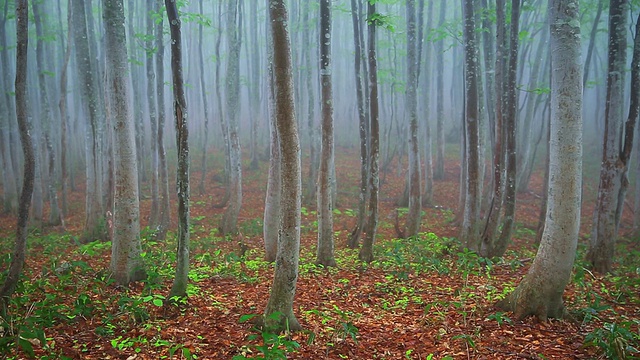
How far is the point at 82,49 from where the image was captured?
9438 mm

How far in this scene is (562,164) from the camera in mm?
4824

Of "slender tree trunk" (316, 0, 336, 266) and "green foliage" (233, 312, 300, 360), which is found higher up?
"slender tree trunk" (316, 0, 336, 266)

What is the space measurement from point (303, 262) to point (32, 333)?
5.08 meters

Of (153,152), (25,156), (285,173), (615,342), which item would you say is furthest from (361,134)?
(25,156)

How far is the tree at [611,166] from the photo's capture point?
7340mm

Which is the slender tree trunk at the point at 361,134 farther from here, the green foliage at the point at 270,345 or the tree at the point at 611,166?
the green foliage at the point at 270,345

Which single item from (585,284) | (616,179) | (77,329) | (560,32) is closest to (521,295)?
(585,284)

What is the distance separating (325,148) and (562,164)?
169 inches

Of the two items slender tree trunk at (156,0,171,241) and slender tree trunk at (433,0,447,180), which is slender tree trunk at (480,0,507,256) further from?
slender tree trunk at (433,0,447,180)

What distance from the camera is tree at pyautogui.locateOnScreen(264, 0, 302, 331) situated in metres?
4.65

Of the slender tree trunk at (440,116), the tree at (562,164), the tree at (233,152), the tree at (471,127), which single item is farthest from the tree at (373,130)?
the slender tree trunk at (440,116)

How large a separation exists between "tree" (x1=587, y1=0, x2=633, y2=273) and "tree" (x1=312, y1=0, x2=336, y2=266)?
5067 millimetres

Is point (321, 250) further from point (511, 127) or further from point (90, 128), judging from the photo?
point (90, 128)

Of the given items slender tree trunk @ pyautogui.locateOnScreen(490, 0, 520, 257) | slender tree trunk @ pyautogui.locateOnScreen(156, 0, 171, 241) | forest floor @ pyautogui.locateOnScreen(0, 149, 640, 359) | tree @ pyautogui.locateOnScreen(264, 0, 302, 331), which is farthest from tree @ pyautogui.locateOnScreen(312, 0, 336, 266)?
slender tree trunk @ pyautogui.locateOnScreen(156, 0, 171, 241)
